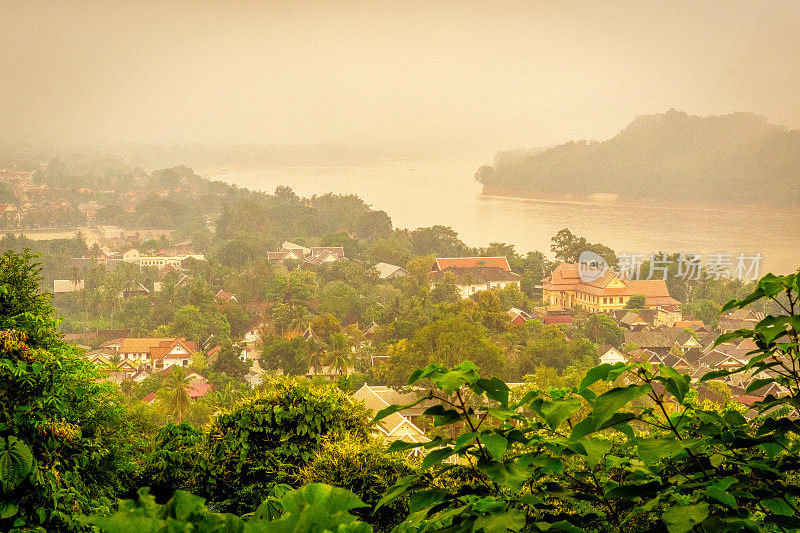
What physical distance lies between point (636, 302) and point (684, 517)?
11.9m

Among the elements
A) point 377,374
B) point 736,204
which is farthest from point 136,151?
point 736,204

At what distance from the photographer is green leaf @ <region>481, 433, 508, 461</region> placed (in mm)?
489

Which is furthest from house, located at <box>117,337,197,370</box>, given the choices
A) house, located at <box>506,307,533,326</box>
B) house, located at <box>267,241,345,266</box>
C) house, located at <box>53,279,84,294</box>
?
house, located at <box>506,307,533,326</box>

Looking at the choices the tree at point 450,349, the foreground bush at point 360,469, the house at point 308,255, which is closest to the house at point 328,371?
the tree at point 450,349

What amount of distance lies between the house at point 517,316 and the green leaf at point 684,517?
10171mm

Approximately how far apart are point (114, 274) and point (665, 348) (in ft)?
31.6

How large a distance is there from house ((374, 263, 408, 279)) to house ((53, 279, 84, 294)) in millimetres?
5483

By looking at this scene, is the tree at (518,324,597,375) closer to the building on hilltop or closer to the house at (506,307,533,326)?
the house at (506,307,533,326)

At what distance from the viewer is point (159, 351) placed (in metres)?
10.0

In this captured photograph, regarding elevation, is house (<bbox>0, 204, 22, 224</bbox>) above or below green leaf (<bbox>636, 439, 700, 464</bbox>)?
below

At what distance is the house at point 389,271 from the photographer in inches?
500

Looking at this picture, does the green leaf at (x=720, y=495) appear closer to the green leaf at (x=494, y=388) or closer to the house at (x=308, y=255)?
the green leaf at (x=494, y=388)

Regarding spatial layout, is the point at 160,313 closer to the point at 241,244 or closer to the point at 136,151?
the point at 241,244

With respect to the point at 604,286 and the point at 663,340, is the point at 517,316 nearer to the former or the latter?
the point at 604,286
